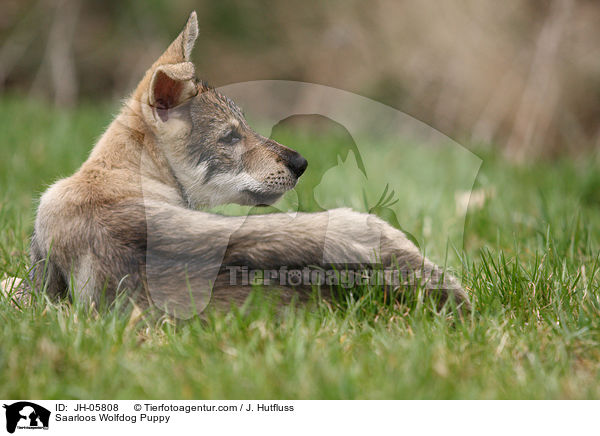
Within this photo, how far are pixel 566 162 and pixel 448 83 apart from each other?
2.63 meters

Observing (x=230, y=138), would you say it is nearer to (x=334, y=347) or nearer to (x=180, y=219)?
(x=180, y=219)

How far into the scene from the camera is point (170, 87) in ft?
8.80

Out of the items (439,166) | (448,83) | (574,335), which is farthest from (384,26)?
(574,335)

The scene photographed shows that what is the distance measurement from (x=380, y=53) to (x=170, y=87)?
24.0ft

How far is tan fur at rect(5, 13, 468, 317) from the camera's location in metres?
2.02

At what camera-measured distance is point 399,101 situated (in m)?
6.68

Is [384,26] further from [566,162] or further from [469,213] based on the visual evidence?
[469,213]

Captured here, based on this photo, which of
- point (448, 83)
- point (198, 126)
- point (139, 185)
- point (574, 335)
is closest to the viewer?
point (574, 335)

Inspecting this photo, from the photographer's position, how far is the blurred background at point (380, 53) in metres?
7.20

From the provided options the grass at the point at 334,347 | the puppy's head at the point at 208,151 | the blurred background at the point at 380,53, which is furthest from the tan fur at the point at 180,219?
the blurred background at the point at 380,53

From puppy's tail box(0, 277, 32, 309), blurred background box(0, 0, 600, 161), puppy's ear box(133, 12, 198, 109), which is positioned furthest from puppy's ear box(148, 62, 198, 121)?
Answer: blurred background box(0, 0, 600, 161)
